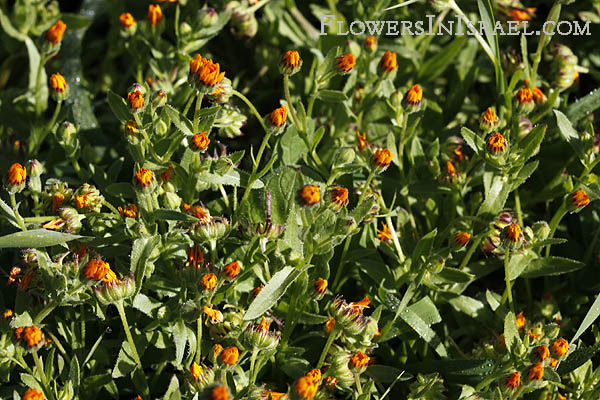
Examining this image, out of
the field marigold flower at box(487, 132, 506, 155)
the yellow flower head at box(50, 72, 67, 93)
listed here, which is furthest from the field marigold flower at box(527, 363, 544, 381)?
the yellow flower head at box(50, 72, 67, 93)

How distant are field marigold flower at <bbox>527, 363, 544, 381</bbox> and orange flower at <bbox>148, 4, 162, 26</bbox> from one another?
5.58 feet

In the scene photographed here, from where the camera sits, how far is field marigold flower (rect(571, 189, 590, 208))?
6.96 ft

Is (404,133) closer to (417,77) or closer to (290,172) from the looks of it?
(290,172)

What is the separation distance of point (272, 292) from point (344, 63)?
759mm

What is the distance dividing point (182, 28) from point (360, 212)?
1.08 m

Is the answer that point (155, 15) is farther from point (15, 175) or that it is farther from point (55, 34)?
point (15, 175)

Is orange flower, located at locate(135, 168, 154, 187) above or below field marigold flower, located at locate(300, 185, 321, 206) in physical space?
below

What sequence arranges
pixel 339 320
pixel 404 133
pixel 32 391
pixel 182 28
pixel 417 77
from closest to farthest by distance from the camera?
1. pixel 32 391
2. pixel 339 320
3. pixel 404 133
4. pixel 182 28
5. pixel 417 77

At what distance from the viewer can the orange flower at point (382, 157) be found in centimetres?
198

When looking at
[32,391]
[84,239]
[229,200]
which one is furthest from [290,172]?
[32,391]

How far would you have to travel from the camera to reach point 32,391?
5.43 ft

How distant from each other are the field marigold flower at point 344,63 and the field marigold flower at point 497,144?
1.56 feet

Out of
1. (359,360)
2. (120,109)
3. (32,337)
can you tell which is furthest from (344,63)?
(32,337)

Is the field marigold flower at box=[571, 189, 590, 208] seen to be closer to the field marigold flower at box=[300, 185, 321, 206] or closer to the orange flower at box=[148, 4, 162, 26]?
the field marigold flower at box=[300, 185, 321, 206]
